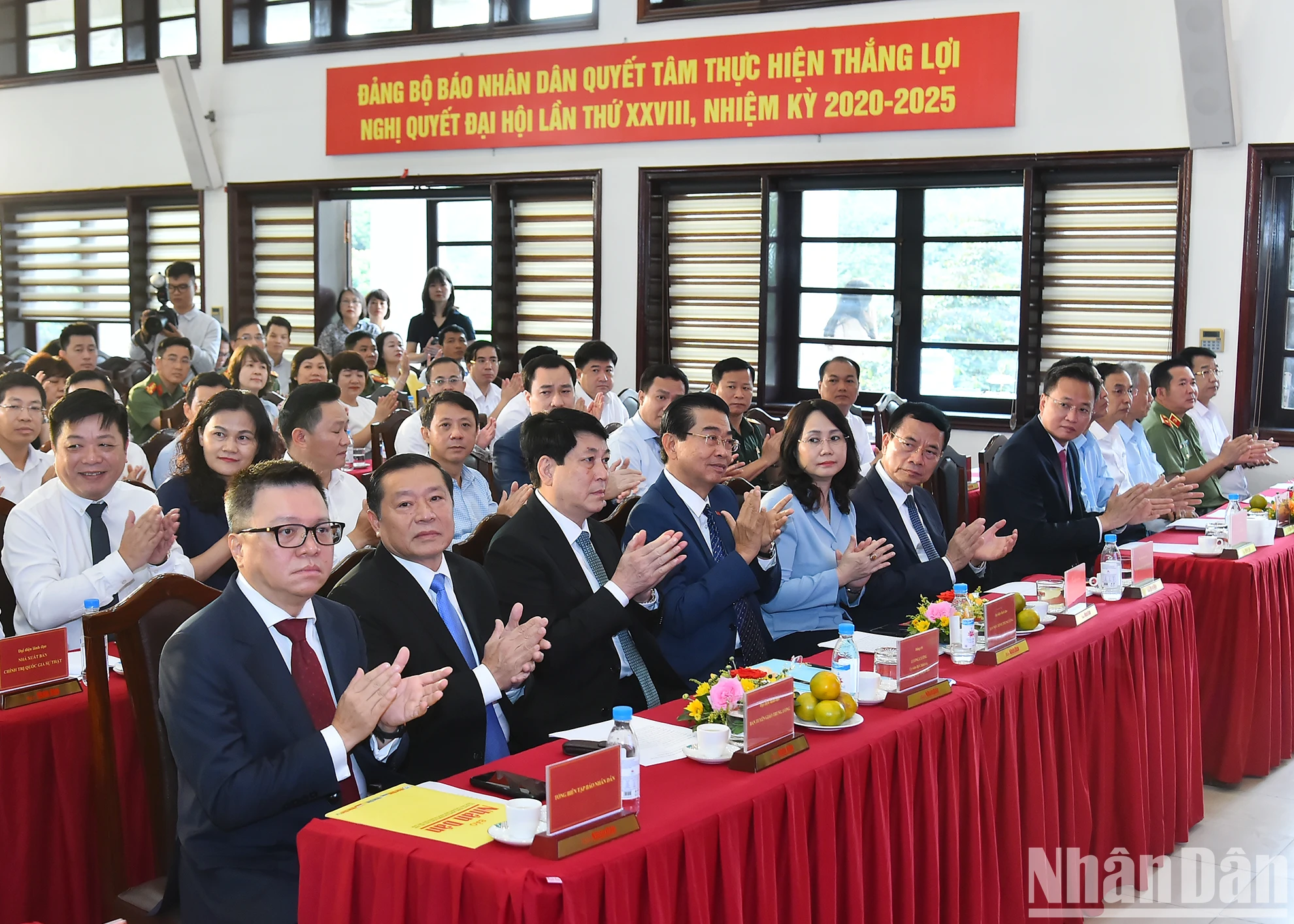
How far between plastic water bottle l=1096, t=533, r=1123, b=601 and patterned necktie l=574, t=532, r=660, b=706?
4.47 feet

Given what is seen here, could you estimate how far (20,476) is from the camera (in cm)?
402

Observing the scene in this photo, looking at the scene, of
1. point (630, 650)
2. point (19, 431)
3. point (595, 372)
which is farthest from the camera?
point (595, 372)

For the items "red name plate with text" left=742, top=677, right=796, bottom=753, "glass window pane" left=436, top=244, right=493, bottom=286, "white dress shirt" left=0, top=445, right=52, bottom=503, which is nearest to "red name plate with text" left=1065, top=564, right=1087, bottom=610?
"red name plate with text" left=742, top=677, right=796, bottom=753

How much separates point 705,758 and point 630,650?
0.86 m

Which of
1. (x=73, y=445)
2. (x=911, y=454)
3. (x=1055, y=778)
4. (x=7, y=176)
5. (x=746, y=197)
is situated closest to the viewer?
(x=1055, y=778)

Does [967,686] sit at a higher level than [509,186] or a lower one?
lower

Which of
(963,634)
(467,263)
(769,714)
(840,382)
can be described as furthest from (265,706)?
(467,263)

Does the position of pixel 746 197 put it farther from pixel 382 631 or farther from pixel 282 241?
pixel 382 631

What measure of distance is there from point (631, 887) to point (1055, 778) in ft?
4.72

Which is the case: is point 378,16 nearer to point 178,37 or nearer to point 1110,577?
point 178,37

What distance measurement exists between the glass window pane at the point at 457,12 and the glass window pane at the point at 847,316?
3.02 meters

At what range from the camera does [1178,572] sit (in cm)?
398

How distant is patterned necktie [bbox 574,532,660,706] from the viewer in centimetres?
288

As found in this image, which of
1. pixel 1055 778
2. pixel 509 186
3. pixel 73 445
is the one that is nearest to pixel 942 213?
pixel 509 186
